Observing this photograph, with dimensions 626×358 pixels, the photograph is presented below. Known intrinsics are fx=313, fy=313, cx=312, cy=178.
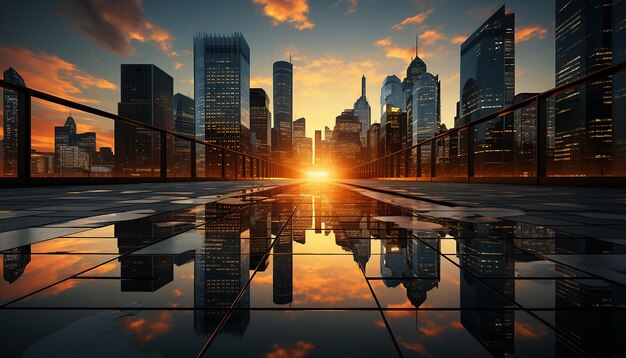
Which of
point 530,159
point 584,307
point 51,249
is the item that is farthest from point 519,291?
point 530,159

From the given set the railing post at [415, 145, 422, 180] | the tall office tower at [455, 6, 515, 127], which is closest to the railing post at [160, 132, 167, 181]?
the railing post at [415, 145, 422, 180]

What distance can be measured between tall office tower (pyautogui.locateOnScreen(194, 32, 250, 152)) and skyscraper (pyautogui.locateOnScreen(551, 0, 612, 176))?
5004 inches

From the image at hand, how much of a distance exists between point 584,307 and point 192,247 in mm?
1701

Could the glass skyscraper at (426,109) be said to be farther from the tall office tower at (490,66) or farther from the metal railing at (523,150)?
the metal railing at (523,150)

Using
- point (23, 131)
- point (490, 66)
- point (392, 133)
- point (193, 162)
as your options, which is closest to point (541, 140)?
point (23, 131)

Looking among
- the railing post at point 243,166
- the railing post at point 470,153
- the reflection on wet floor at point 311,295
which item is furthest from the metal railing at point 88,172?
the railing post at point 470,153

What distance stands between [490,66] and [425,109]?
37.8 metres

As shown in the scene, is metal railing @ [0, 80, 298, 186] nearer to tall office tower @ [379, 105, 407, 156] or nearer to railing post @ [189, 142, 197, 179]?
railing post @ [189, 142, 197, 179]

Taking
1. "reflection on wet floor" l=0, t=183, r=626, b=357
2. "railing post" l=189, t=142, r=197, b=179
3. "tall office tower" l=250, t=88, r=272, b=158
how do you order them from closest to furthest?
"reflection on wet floor" l=0, t=183, r=626, b=357, "railing post" l=189, t=142, r=197, b=179, "tall office tower" l=250, t=88, r=272, b=158

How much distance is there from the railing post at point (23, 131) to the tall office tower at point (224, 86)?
150m

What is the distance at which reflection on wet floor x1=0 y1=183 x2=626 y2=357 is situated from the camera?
0.76 m

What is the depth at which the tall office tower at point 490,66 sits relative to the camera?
163875 mm

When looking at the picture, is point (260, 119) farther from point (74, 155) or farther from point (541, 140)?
point (541, 140)

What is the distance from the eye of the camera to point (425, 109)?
593 ft
